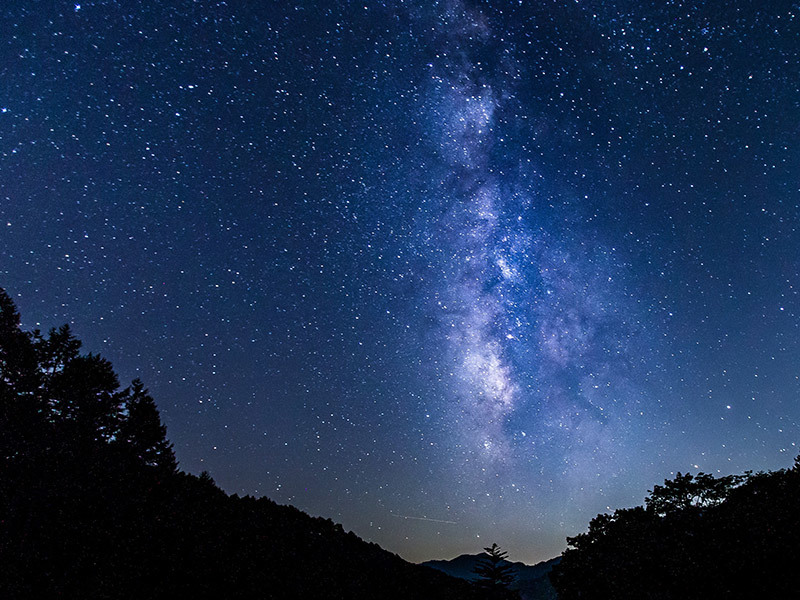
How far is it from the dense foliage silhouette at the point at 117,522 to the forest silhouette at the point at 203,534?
0.06m

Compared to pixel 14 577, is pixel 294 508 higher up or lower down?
higher up

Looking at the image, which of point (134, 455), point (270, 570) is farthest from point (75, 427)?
point (270, 570)

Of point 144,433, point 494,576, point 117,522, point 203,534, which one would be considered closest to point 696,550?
point 494,576

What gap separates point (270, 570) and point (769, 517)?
18.7 m

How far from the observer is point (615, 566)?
15.3 meters

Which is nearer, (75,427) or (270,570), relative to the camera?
(270,570)

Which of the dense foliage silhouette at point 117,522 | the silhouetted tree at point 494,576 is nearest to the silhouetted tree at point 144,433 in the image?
the dense foliage silhouette at point 117,522

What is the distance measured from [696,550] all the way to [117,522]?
72.6 ft

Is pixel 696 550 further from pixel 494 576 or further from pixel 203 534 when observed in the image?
pixel 203 534

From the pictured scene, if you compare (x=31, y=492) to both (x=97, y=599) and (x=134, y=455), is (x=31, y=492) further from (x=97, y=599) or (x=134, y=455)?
(x=134, y=455)

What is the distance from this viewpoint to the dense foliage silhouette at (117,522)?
14.3 metres

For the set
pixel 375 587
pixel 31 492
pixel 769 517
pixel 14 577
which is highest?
pixel 31 492

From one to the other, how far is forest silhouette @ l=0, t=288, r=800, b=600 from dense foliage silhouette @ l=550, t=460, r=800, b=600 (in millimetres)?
44

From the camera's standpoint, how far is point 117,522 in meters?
16.5
